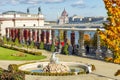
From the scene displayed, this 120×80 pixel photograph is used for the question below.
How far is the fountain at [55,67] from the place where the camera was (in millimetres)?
27906

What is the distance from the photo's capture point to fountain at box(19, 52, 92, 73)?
Result: 91.6 feet

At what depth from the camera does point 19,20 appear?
260 ft

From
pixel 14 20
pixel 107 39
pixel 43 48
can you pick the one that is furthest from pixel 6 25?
pixel 107 39

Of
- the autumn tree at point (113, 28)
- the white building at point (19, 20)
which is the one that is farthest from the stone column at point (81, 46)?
the white building at point (19, 20)

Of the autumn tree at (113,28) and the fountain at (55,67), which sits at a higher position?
the autumn tree at (113,28)

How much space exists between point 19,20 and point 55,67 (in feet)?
173

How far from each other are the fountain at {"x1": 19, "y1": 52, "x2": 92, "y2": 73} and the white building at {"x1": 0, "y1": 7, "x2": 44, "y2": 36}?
144 feet

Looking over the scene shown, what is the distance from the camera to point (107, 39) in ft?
40.1

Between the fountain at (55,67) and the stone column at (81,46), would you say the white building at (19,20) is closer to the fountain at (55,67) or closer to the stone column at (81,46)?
the stone column at (81,46)

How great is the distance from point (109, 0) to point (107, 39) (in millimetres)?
1522

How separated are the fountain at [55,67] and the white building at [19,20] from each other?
43.8 m

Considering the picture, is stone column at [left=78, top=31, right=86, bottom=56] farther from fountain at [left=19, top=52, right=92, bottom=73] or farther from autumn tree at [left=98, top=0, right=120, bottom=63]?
autumn tree at [left=98, top=0, right=120, bottom=63]

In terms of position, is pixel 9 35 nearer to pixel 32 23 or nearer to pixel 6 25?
pixel 6 25

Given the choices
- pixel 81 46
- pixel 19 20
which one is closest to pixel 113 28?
pixel 81 46
